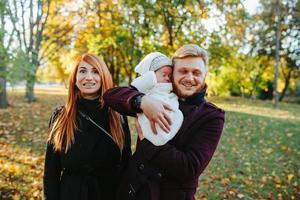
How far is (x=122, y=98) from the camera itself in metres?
2.26

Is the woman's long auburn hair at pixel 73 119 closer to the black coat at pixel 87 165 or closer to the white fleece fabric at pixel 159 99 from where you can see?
the black coat at pixel 87 165

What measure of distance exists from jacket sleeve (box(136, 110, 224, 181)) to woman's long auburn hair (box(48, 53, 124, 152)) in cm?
65

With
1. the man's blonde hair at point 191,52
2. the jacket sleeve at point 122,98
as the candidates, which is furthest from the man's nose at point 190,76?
the jacket sleeve at point 122,98

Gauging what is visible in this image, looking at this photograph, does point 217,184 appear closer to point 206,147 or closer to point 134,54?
point 206,147

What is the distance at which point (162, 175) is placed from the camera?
2232 mm

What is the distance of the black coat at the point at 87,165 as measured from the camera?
9.14 feet

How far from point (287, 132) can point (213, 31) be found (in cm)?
474

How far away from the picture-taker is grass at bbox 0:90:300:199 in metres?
5.83

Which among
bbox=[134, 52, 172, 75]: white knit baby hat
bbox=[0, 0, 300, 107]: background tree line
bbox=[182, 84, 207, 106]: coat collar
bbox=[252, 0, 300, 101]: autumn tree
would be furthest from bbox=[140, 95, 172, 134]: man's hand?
bbox=[252, 0, 300, 101]: autumn tree

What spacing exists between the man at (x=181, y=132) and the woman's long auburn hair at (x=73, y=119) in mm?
539

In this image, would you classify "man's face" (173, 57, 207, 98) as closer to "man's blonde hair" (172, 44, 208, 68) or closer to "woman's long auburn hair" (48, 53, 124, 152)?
"man's blonde hair" (172, 44, 208, 68)

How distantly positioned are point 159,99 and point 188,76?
0.83ft

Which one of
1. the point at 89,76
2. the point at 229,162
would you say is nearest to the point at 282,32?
the point at 229,162

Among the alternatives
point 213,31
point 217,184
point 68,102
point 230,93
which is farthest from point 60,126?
point 230,93
